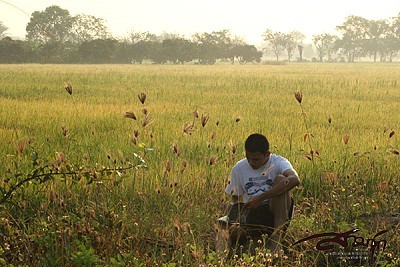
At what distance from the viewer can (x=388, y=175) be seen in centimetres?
668

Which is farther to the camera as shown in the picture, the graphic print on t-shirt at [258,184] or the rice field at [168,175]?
the graphic print on t-shirt at [258,184]

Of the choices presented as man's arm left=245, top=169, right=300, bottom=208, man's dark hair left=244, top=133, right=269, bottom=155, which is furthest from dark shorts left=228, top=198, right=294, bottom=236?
man's dark hair left=244, top=133, right=269, bottom=155

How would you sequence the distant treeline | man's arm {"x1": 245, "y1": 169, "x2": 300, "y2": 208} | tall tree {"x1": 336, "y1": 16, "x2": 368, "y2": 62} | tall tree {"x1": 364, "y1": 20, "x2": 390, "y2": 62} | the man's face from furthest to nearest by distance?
tall tree {"x1": 336, "y1": 16, "x2": 368, "y2": 62} < tall tree {"x1": 364, "y1": 20, "x2": 390, "y2": 62} < the distant treeline < the man's face < man's arm {"x1": 245, "y1": 169, "x2": 300, "y2": 208}

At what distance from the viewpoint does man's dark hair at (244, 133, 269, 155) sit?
4469 mm

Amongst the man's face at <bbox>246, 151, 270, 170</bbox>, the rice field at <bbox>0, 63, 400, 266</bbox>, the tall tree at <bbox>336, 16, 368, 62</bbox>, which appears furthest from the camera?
the tall tree at <bbox>336, 16, 368, 62</bbox>

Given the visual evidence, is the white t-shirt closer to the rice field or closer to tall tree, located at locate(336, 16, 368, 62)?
the rice field

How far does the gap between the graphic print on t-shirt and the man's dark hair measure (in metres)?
0.25

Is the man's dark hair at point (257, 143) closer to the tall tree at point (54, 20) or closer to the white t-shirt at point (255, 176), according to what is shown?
the white t-shirt at point (255, 176)

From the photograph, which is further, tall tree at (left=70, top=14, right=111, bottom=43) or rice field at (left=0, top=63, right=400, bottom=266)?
tall tree at (left=70, top=14, right=111, bottom=43)

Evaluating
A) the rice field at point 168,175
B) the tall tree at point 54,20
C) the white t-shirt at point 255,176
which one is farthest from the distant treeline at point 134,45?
the white t-shirt at point 255,176

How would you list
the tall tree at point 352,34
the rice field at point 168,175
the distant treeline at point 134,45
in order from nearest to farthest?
the rice field at point 168,175
the distant treeline at point 134,45
the tall tree at point 352,34

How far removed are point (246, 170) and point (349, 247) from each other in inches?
34.2

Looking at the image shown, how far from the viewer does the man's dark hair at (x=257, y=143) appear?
4469 mm

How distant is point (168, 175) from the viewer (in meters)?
5.62
